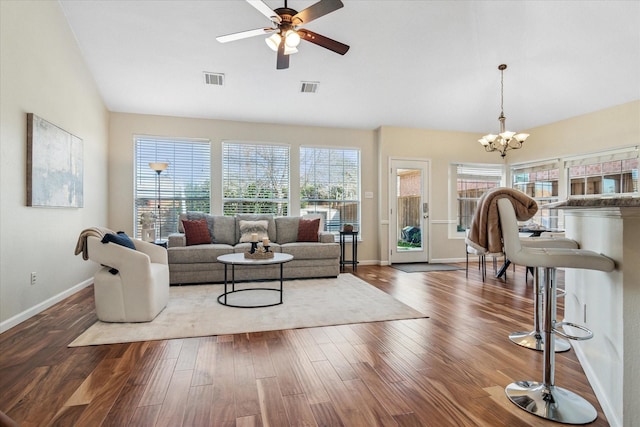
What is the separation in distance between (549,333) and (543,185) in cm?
578

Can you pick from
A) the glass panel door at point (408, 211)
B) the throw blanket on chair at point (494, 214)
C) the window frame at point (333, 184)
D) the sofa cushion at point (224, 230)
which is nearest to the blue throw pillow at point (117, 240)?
the sofa cushion at point (224, 230)

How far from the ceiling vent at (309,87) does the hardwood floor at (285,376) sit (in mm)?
3690

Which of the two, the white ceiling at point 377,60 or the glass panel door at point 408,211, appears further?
the glass panel door at point 408,211

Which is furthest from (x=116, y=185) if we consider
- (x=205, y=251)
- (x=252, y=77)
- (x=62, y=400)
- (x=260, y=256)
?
(x=62, y=400)

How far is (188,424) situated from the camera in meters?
1.55

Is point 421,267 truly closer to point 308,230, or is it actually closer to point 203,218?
point 308,230

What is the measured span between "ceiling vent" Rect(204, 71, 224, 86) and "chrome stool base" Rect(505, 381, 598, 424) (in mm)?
4820

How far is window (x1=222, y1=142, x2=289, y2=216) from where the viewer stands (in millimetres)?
5918

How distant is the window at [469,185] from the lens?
6.96m

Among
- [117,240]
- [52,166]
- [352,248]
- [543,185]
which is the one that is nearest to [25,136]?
[52,166]

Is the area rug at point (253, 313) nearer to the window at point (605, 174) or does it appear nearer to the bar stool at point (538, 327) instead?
the bar stool at point (538, 327)

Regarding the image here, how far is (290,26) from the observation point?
293 centimetres

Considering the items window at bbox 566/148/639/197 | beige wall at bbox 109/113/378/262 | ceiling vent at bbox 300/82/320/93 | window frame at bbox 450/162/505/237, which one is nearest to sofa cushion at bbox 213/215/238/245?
beige wall at bbox 109/113/378/262

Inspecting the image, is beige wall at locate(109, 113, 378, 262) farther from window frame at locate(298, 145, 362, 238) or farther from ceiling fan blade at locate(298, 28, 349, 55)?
ceiling fan blade at locate(298, 28, 349, 55)
